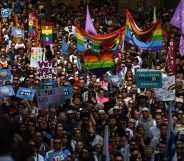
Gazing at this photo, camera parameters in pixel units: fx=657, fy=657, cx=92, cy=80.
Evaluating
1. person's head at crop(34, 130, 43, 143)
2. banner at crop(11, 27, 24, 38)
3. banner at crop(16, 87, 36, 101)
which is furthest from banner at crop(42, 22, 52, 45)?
person's head at crop(34, 130, 43, 143)

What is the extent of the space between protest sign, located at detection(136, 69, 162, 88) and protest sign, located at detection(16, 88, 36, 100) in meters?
2.06

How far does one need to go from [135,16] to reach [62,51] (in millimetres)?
8423

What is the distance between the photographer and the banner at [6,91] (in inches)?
458

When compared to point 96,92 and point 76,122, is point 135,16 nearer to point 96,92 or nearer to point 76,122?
point 96,92

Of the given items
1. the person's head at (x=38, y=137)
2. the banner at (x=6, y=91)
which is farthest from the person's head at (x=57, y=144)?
the banner at (x=6, y=91)

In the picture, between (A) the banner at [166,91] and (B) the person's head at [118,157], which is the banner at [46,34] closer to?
(A) the banner at [166,91]

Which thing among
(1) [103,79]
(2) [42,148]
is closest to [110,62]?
(1) [103,79]

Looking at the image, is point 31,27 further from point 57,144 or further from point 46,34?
point 57,144

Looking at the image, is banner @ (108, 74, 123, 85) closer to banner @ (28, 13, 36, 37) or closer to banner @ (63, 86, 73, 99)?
banner @ (63, 86, 73, 99)

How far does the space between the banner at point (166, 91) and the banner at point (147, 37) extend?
4.23 meters

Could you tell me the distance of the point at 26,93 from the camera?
11.6 m

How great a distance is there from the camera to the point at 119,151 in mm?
7773

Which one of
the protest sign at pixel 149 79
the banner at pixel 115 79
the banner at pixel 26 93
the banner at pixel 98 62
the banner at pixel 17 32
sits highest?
the banner at pixel 17 32

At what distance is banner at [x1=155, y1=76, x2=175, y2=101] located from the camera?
10.4 m
